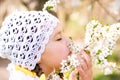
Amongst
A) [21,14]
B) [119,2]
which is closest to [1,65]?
[119,2]

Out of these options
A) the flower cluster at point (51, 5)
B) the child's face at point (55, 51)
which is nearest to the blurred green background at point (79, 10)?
the flower cluster at point (51, 5)

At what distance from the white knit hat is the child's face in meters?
0.03

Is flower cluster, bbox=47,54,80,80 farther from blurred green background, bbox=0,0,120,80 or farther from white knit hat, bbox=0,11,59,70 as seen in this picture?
blurred green background, bbox=0,0,120,80

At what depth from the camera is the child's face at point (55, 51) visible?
2.49 m

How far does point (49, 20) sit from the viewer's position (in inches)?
100.0

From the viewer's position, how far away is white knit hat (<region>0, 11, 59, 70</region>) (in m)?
2.49

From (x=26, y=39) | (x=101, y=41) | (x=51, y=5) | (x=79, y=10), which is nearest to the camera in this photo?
(x=101, y=41)

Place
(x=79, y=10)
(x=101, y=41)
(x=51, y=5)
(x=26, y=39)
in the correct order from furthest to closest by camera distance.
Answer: (x=79, y=10) → (x=51, y=5) → (x=26, y=39) → (x=101, y=41)

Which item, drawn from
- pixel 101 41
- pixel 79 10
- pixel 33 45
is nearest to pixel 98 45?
pixel 101 41

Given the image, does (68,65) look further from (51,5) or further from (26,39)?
(51,5)

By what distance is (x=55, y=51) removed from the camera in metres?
2.50

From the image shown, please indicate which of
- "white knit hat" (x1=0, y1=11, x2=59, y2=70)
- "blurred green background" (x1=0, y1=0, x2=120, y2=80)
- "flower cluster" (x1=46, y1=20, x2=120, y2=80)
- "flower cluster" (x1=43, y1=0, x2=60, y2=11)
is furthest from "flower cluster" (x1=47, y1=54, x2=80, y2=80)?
"blurred green background" (x1=0, y1=0, x2=120, y2=80)

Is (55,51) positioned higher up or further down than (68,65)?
higher up

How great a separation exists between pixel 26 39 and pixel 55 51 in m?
0.16
